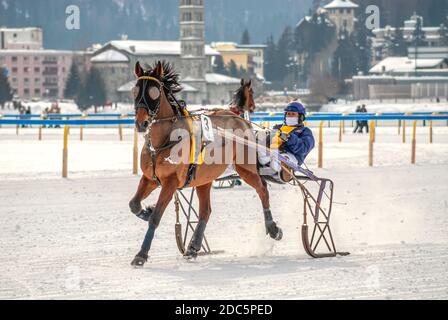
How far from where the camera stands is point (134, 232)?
13156 millimetres

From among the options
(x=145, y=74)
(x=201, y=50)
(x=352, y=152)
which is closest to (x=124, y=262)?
(x=145, y=74)

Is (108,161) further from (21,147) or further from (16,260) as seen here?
(16,260)

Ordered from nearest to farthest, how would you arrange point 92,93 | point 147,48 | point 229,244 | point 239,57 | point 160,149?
point 160,149, point 229,244, point 92,93, point 147,48, point 239,57

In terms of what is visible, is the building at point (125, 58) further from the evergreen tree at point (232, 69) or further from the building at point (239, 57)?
the building at point (239, 57)

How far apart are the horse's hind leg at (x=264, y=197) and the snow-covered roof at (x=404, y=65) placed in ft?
443

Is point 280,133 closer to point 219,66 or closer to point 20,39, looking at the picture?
point 219,66

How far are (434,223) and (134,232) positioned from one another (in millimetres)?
3625

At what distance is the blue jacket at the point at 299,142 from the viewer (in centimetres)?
1179

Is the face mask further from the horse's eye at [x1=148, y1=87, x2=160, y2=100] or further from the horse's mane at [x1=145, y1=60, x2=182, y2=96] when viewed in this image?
the horse's eye at [x1=148, y1=87, x2=160, y2=100]

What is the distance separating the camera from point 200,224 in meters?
11.3

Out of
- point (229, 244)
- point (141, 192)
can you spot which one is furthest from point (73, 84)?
point (141, 192)

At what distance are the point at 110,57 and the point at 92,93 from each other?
96.3ft

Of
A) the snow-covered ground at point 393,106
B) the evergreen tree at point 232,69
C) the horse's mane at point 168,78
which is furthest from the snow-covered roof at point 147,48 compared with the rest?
the horse's mane at point 168,78

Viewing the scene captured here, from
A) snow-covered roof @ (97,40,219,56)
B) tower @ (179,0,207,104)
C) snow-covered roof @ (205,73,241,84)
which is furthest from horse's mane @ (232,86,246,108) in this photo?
snow-covered roof @ (97,40,219,56)
